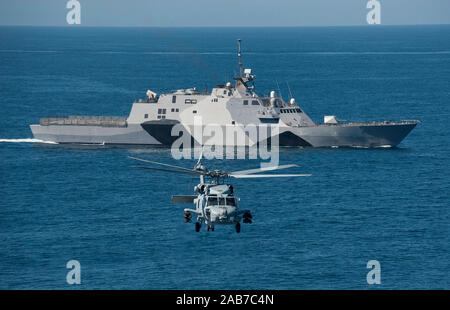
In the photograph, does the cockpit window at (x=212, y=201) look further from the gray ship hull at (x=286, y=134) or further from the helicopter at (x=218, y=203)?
the gray ship hull at (x=286, y=134)

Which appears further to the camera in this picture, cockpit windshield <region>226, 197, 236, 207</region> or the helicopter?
cockpit windshield <region>226, 197, 236, 207</region>

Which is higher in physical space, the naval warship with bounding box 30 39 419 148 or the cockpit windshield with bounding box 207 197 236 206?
the naval warship with bounding box 30 39 419 148

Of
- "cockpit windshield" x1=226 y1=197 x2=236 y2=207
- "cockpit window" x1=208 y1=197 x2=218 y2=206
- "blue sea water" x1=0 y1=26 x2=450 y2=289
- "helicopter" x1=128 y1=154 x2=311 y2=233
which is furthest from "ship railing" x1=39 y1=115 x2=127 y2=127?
"cockpit windshield" x1=226 y1=197 x2=236 y2=207

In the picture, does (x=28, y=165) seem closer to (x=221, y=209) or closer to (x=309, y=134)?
(x=309, y=134)

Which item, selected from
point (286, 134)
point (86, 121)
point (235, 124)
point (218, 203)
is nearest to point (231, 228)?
point (218, 203)

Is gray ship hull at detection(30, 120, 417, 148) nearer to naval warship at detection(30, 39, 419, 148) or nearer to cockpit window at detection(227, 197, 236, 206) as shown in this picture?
naval warship at detection(30, 39, 419, 148)

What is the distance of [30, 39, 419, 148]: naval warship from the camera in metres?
92.5

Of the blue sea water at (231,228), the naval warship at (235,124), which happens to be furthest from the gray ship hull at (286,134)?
the blue sea water at (231,228)

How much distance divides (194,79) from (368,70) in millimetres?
45094

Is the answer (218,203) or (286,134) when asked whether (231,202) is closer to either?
(218,203)

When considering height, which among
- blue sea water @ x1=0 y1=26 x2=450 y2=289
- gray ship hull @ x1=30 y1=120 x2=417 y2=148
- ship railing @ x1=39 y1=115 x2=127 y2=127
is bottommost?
blue sea water @ x1=0 y1=26 x2=450 y2=289

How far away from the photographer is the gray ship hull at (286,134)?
92.4 meters

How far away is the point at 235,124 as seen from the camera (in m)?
93.2
